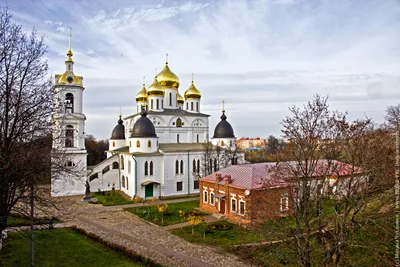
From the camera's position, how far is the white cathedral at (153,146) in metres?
29.2

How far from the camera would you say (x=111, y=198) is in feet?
96.0

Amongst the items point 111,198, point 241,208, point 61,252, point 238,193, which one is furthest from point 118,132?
point 61,252

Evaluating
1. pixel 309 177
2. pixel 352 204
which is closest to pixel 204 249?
pixel 309 177

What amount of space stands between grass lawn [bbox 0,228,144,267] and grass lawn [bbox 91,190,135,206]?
32.5ft

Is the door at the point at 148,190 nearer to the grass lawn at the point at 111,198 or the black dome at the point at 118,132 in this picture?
the grass lawn at the point at 111,198

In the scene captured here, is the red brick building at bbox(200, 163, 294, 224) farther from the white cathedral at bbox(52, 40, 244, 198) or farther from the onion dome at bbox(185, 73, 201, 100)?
the onion dome at bbox(185, 73, 201, 100)

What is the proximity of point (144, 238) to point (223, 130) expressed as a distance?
20.5 metres

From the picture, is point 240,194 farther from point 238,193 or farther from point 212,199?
point 212,199

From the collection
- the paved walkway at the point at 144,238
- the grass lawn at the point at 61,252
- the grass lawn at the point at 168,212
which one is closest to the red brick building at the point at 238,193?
the grass lawn at the point at 168,212

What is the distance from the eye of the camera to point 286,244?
9.98 m

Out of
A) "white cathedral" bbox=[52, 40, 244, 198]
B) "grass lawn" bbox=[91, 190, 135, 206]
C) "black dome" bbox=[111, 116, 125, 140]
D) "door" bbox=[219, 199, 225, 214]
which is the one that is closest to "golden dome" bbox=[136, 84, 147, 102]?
"white cathedral" bbox=[52, 40, 244, 198]

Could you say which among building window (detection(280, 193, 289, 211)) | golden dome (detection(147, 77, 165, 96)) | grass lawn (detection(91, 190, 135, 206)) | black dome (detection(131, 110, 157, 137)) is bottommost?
grass lawn (detection(91, 190, 135, 206))

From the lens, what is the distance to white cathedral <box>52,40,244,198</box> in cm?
2917

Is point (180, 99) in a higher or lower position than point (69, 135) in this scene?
higher
